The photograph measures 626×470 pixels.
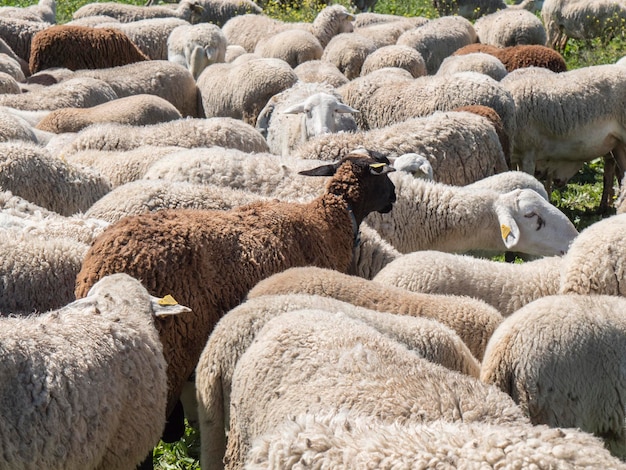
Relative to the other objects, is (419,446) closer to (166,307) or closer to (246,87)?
(166,307)

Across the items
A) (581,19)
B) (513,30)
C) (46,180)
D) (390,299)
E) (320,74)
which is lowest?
(390,299)

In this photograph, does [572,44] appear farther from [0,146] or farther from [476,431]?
[476,431]

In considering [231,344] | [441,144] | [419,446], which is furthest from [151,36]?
[419,446]

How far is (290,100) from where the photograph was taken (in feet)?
31.6

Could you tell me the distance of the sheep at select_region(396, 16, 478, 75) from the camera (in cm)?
1410

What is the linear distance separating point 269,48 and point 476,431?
469 inches

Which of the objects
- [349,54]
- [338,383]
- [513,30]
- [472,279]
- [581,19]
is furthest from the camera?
[581,19]

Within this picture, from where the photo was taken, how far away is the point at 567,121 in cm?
977

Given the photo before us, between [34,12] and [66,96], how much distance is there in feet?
27.8

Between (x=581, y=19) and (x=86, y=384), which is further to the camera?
(x=581, y=19)

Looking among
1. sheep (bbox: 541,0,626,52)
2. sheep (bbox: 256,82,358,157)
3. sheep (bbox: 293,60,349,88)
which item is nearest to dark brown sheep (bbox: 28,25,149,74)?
sheep (bbox: 293,60,349,88)

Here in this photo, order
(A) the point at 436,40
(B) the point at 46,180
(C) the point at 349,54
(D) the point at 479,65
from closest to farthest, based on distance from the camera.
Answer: (B) the point at 46,180, (D) the point at 479,65, (C) the point at 349,54, (A) the point at 436,40

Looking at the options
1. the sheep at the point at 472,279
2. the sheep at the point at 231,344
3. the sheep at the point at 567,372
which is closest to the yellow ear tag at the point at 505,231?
the sheep at the point at 472,279

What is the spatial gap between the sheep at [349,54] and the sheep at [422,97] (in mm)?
3036
